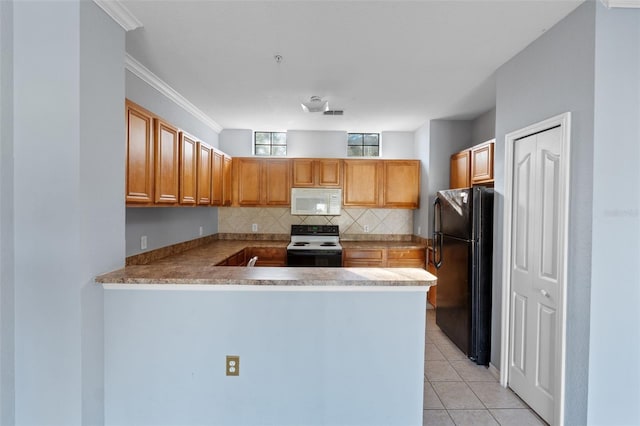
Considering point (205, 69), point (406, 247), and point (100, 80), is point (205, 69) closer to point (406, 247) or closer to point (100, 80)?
point (100, 80)

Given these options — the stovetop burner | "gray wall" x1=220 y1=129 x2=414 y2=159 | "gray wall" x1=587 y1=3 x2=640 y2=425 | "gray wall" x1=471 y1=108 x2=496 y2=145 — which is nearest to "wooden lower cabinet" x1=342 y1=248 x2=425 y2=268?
the stovetop burner

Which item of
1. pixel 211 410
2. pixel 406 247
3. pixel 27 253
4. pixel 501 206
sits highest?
pixel 501 206

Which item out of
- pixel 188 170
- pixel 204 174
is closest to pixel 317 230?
pixel 204 174

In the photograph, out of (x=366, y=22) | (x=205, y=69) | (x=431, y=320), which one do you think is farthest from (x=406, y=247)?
(x=205, y=69)

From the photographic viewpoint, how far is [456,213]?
2873 mm

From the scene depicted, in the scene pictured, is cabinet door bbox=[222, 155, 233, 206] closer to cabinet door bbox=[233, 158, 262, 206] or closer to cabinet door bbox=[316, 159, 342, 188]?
cabinet door bbox=[233, 158, 262, 206]

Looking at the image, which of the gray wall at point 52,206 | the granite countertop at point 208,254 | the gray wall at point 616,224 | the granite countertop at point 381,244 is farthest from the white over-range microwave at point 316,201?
the gray wall at point 616,224

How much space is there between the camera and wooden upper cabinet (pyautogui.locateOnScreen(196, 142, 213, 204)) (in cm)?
295

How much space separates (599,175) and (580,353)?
39.7 inches

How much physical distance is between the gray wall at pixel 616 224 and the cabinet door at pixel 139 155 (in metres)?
2.74

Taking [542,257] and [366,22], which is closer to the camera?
[366,22]

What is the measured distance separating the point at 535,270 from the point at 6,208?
10.3ft

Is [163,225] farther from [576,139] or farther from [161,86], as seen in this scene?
[576,139]

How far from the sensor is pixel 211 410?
5.63ft
